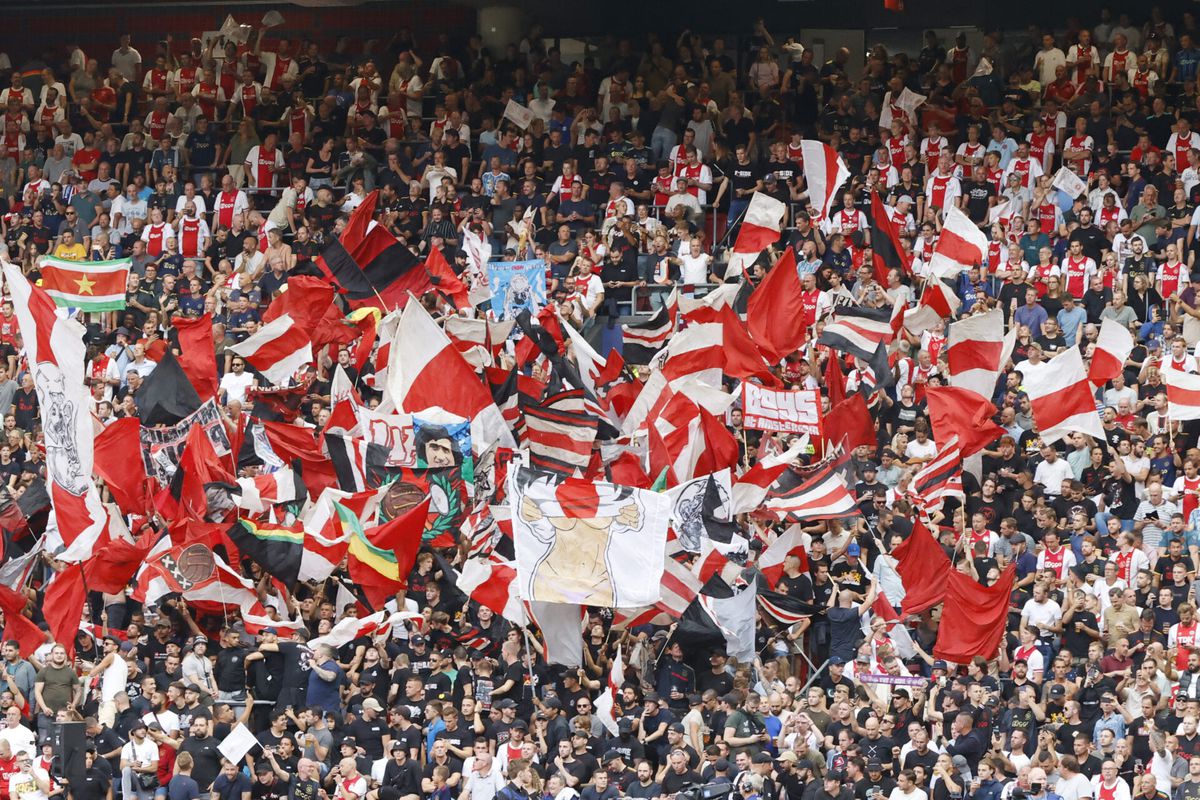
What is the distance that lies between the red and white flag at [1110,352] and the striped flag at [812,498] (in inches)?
147

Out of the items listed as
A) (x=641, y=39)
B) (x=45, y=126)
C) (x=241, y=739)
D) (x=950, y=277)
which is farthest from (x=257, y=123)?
(x=241, y=739)

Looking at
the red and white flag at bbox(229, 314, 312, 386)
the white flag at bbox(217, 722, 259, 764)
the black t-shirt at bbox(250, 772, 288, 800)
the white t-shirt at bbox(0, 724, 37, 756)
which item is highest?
the red and white flag at bbox(229, 314, 312, 386)

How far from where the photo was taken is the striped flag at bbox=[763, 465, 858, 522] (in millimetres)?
22844

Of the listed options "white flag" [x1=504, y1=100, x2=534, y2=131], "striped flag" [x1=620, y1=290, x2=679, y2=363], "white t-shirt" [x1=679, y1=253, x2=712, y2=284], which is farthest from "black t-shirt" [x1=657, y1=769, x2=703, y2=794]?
"white flag" [x1=504, y1=100, x2=534, y2=131]

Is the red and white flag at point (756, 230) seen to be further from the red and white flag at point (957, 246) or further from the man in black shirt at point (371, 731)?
the man in black shirt at point (371, 731)

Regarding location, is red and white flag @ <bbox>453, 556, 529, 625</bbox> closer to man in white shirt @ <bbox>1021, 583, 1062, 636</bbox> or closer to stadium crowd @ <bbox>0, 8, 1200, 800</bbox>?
stadium crowd @ <bbox>0, 8, 1200, 800</bbox>

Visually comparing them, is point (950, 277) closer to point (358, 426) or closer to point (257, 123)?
point (358, 426)

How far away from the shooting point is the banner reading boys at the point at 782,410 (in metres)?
→ 23.8

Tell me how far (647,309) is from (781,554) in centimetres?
641

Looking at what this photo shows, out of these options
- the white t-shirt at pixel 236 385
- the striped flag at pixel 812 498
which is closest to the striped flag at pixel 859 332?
the striped flag at pixel 812 498

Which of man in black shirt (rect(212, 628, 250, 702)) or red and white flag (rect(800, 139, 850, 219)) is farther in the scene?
red and white flag (rect(800, 139, 850, 219))

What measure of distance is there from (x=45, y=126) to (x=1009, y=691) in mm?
19198

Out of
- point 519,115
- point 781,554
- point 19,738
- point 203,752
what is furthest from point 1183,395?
point 19,738

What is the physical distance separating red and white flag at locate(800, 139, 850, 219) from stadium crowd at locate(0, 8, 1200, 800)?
28.8 inches
